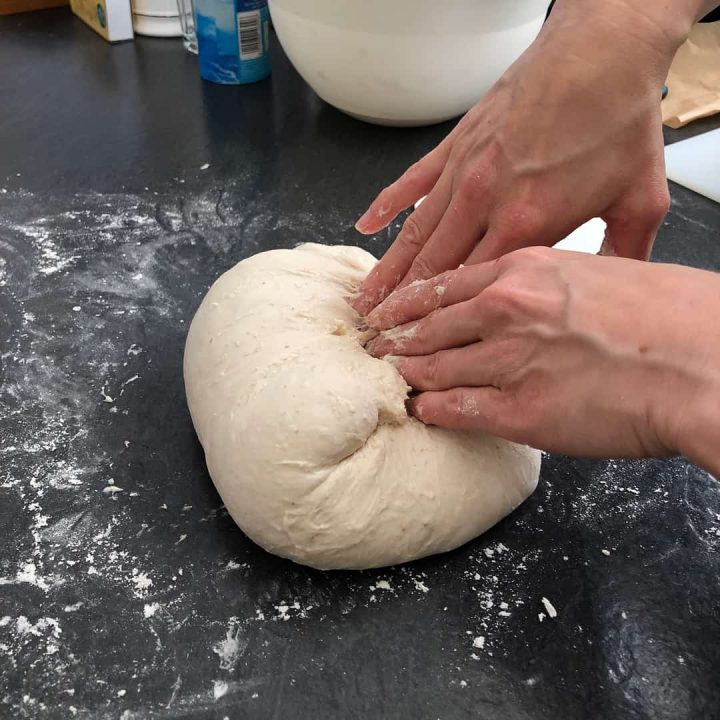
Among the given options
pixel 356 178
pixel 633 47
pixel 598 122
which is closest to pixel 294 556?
pixel 598 122

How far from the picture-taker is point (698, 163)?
6.75ft

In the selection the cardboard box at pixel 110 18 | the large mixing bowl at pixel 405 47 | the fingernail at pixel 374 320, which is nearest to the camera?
the fingernail at pixel 374 320

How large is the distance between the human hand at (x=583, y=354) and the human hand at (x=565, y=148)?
0.45 feet

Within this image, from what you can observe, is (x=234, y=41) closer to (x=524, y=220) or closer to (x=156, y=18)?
(x=156, y=18)

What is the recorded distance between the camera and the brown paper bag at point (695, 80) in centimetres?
224

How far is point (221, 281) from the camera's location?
4.48 feet

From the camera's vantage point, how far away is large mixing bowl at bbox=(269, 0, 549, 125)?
1.77 metres

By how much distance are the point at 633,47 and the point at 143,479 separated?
39.3 inches

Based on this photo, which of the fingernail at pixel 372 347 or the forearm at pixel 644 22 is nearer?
the forearm at pixel 644 22

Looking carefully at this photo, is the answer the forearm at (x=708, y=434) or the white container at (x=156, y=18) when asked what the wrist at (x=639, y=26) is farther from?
the white container at (x=156, y=18)

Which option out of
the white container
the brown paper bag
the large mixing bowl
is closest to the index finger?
the large mixing bowl

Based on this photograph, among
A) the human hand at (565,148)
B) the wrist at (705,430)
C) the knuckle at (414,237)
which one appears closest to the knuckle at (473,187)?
Result: the human hand at (565,148)

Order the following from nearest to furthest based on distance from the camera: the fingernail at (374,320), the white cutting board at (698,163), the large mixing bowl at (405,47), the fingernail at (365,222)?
the fingernail at (374,320) → the fingernail at (365,222) → the large mixing bowl at (405,47) → the white cutting board at (698,163)

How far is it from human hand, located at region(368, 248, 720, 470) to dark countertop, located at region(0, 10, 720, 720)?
0.93 feet
